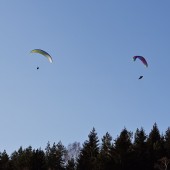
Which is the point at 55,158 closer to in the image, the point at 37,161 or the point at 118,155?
the point at 37,161

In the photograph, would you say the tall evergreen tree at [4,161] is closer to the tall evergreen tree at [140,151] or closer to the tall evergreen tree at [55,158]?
the tall evergreen tree at [55,158]

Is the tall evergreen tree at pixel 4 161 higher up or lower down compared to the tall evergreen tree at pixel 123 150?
higher up

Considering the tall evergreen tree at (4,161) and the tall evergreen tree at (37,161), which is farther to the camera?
the tall evergreen tree at (4,161)

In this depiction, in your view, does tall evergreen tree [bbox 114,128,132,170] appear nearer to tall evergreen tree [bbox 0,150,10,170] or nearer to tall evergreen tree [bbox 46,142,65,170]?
tall evergreen tree [bbox 46,142,65,170]

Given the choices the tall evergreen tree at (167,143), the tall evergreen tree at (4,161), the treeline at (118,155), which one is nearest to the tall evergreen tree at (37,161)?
the treeline at (118,155)

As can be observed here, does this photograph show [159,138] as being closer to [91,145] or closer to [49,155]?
[91,145]

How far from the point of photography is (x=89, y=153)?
2844 inches

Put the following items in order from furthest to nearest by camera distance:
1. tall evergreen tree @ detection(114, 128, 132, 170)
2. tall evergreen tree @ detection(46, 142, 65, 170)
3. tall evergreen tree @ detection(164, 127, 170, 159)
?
tall evergreen tree @ detection(46, 142, 65, 170), tall evergreen tree @ detection(164, 127, 170, 159), tall evergreen tree @ detection(114, 128, 132, 170)

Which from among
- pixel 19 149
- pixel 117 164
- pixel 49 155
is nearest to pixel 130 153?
pixel 117 164

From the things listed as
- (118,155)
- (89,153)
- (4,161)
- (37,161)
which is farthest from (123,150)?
(4,161)

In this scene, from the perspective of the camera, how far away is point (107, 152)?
216ft

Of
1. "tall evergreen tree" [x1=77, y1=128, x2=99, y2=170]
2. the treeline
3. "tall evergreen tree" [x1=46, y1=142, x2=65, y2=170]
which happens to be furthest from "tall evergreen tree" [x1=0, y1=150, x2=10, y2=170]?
"tall evergreen tree" [x1=77, y1=128, x2=99, y2=170]

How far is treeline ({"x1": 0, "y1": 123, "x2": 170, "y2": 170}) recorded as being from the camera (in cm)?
6309

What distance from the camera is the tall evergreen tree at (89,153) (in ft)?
224
